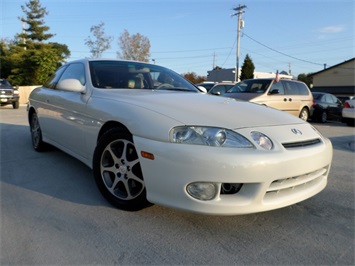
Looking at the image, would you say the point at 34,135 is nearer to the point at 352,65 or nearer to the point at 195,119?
the point at 195,119

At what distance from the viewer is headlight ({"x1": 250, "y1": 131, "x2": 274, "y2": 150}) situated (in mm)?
2393

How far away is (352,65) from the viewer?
38.2m

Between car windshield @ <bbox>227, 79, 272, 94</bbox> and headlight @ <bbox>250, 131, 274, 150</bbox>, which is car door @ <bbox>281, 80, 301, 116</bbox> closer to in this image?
car windshield @ <bbox>227, 79, 272, 94</bbox>

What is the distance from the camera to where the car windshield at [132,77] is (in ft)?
11.7

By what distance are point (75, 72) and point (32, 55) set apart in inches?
1278

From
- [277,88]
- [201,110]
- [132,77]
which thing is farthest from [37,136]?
[277,88]

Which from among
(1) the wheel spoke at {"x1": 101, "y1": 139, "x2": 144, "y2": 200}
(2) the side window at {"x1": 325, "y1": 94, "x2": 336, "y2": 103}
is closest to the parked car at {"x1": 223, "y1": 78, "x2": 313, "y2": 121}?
(2) the side window at {"x1": 325, "y1": 94, "x2": 336, "y2": 103}

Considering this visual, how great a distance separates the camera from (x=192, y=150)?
2.28 meters

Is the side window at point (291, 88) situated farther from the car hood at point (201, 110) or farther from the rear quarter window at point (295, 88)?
the car hood at point (201, 110)

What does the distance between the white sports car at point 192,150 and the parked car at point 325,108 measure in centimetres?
1074

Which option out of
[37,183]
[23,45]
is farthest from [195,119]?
[23,45]

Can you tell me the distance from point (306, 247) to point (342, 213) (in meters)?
0.87

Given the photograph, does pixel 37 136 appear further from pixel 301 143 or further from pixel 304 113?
pixel 304 113

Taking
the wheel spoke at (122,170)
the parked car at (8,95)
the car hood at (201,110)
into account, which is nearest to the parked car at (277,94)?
the car hood at (201,110)
